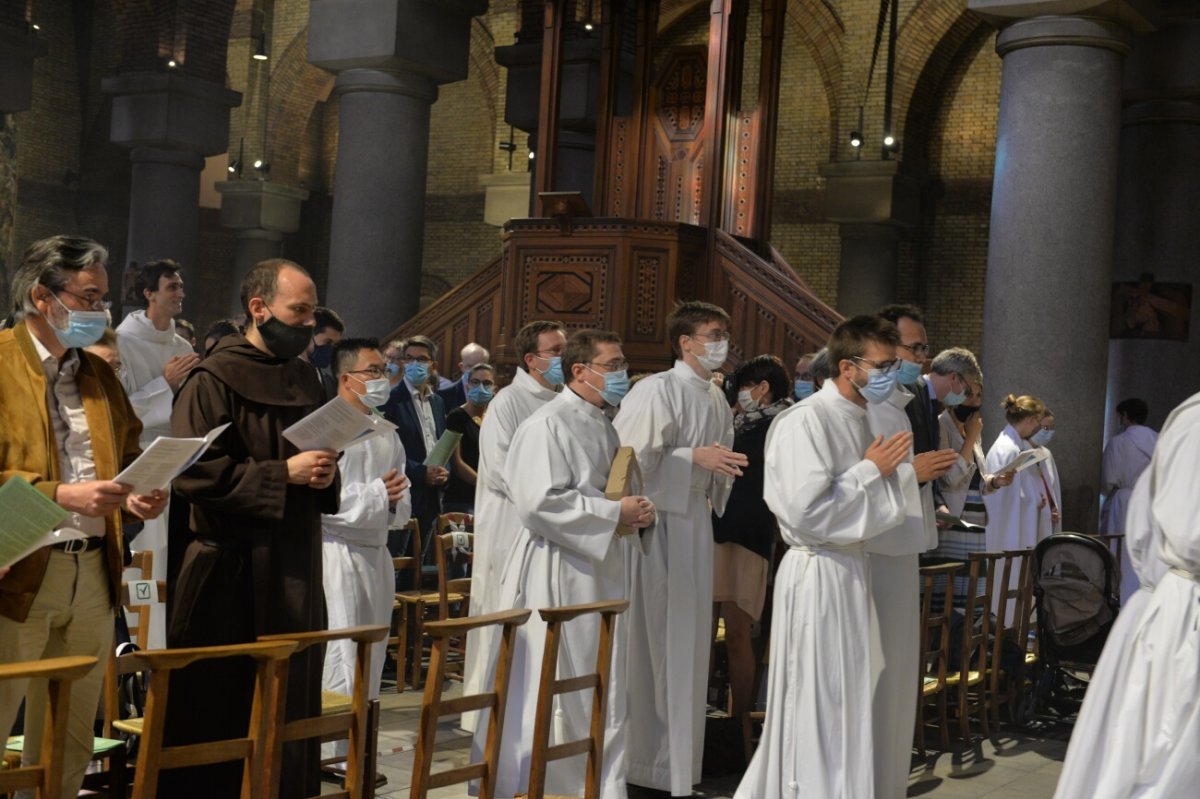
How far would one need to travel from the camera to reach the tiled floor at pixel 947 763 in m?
6.60

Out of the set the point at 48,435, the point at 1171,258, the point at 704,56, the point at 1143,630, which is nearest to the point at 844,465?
the point at 1143,630

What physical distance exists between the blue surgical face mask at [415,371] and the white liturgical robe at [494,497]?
6.08 feet

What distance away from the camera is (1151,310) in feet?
41.5

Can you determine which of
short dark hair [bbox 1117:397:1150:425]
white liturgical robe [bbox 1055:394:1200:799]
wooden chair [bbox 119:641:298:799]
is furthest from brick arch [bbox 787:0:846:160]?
wooden chair [bbox 119:641:298:799]

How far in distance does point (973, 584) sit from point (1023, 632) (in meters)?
1.09

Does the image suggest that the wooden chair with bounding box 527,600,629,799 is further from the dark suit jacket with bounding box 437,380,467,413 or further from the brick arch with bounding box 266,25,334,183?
the brick arch with bounding box 266,25,334,183

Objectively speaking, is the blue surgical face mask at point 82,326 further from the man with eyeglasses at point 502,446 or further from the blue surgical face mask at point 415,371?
the blue surgical face mask at point 415,371

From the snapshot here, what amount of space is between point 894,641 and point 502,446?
99.4 inches

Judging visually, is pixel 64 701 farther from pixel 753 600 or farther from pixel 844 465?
pixel 753 600

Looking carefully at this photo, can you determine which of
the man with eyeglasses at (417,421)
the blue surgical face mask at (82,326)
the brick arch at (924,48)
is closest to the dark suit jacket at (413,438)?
the man with eyeglasses at (417,421)

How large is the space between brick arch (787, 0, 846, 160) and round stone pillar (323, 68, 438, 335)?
7246 mm

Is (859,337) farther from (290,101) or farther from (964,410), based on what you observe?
(290,101)

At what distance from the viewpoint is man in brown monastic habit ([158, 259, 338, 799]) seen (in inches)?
172

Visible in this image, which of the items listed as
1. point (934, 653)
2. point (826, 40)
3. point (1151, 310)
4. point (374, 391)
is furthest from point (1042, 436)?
point (826, 40)
